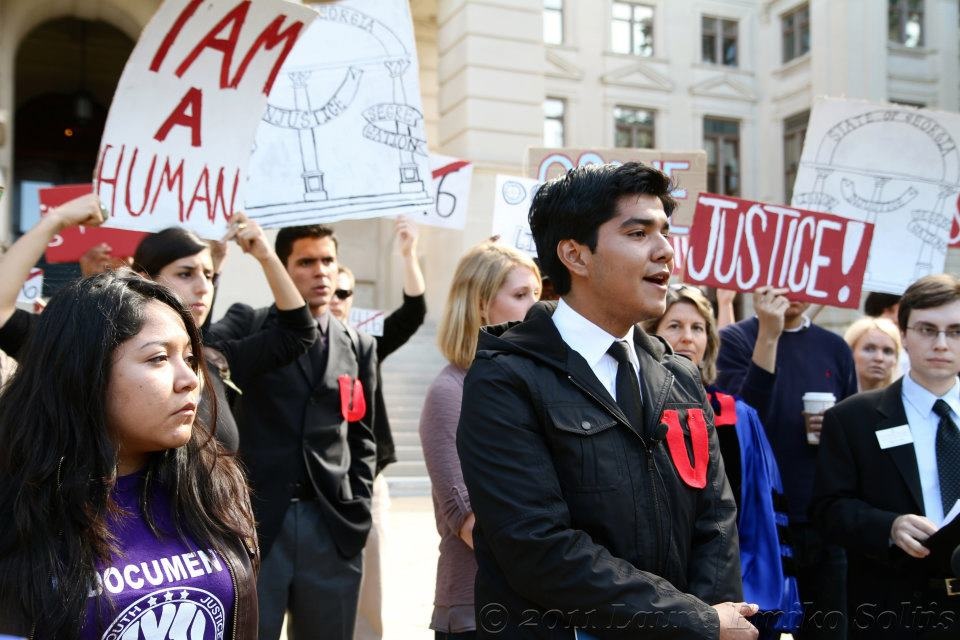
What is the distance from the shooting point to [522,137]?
44.1 feet

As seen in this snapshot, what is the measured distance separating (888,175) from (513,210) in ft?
7.30

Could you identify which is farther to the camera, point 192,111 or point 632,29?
point 632,29

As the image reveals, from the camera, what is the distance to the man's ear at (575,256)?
7.12ft

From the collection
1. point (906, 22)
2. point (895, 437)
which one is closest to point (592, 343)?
point (895, 437)

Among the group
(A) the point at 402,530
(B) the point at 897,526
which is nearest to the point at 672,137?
(A) the point at 402,530

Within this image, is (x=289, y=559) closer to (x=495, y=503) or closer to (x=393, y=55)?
(x=495, y=503)

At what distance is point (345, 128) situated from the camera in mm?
4504

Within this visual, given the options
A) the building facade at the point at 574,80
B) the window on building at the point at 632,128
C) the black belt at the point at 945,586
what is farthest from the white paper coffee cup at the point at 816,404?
the window on building at the point at 632,128

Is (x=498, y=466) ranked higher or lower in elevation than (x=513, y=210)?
lower

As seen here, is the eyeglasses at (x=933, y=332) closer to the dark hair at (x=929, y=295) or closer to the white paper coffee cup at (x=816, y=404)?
the dark hair at (x=929, y=295)

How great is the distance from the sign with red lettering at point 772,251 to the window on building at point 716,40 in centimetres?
2574

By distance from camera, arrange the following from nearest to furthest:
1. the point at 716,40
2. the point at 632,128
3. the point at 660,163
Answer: the point at 660,163, the point at 632,128, the point at 716,40

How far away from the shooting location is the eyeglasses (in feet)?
10.7

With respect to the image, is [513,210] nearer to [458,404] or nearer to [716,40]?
[458,404]
